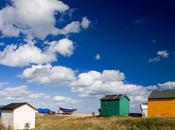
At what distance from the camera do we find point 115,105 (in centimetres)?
5638

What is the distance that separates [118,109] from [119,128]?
20645 mm

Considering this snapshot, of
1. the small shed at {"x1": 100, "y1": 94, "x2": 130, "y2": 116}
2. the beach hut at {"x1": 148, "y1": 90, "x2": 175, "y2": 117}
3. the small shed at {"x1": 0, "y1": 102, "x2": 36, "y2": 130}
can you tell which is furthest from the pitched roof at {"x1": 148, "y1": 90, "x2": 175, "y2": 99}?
the small shed at {"x1": 0, "y1": 102, "x2": 36, "y2": 130}

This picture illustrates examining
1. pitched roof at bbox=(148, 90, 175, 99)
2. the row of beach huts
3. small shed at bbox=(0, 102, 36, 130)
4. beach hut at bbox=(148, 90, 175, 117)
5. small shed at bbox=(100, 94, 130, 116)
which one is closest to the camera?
small shed at bbox=(0, 102, 36, 130)

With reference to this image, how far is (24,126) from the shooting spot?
129ft

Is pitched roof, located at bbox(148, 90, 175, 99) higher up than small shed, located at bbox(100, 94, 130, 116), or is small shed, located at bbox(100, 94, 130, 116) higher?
pitched roof, located at bbox(148, 90, 175, 99)

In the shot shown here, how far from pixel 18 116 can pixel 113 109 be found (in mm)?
21195

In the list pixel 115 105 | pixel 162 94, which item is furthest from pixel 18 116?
pixel 162 94

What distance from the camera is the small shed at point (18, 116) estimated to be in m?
38.8

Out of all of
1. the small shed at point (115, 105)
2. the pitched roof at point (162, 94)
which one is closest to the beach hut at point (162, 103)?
the pitched roof at point (162, 94)

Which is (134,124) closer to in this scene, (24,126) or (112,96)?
(24,126)

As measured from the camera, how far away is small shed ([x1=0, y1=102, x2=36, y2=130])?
127ft

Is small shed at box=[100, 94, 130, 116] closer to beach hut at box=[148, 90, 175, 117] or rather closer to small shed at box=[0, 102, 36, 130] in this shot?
beach hut at box=[148, 90, 175, 117]

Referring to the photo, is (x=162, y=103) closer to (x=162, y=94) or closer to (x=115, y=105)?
Result: (x=162, y=94)

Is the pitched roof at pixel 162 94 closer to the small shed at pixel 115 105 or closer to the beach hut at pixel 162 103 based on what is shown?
the beach hut at pixel 162 103
